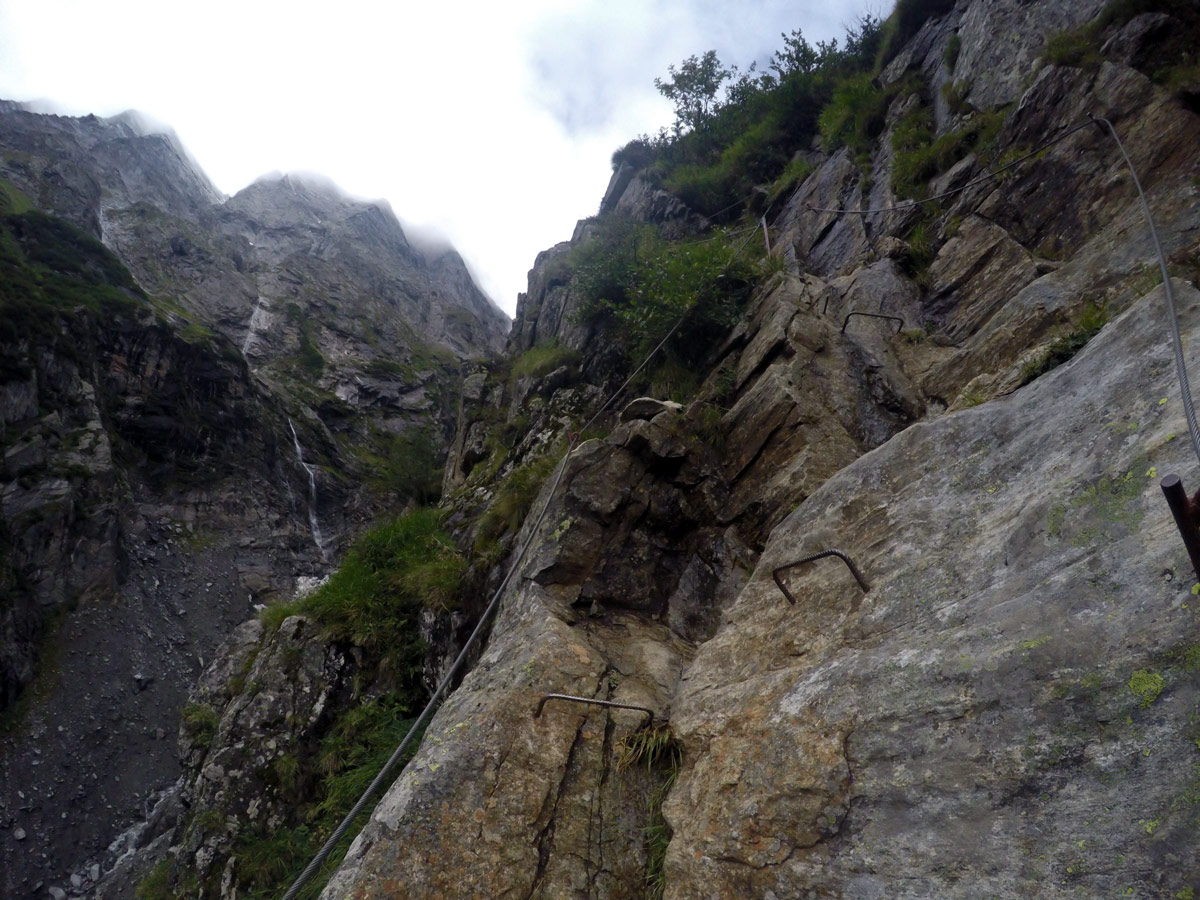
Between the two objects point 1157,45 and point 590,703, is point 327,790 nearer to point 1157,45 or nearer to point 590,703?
point 590,703

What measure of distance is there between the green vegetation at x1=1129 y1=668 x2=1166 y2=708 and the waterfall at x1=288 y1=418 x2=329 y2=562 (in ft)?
144

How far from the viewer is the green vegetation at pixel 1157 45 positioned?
660cm

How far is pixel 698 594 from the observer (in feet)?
21.2

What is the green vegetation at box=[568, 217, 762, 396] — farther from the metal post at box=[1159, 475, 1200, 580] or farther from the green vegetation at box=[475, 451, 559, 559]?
the metal post at box=[1159, 475, 1200, 580]

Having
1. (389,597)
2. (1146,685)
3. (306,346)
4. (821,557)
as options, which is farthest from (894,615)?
(306,346)

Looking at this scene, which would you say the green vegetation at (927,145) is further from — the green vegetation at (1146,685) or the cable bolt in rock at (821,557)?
the green vegetation at (1146,685)

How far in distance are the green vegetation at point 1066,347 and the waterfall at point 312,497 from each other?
4273cm

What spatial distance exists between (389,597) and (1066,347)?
28.3 feet

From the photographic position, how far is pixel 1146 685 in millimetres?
2400

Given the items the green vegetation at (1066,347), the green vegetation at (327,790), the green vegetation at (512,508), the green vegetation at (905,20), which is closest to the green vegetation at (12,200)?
the green vegetation at (512,508)

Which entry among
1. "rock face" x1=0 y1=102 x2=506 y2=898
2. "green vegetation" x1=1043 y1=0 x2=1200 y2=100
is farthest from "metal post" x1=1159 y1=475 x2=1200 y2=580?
"rock face" x1=0 y1=102 x2=506 y2=898

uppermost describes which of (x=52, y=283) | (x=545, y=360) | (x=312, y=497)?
(x=52, y=283)

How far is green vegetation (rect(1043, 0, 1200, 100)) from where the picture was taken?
6.60m

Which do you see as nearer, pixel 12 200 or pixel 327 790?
pixel 327 790
